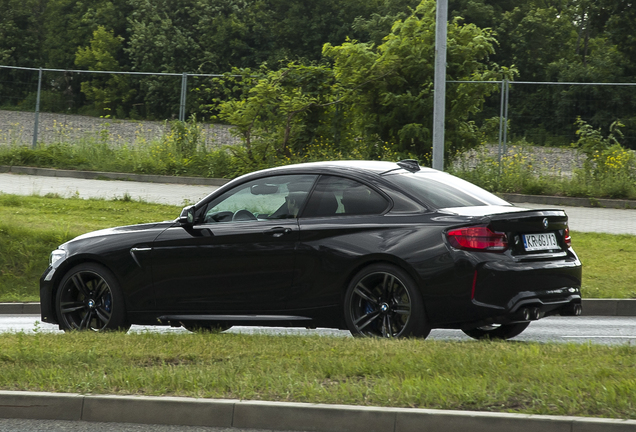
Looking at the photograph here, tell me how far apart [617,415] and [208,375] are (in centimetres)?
243

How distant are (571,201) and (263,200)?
14302 mm

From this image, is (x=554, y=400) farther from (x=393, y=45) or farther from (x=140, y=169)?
(x=140, y=169)

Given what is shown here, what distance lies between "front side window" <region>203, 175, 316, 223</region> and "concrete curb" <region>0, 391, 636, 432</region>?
2.76 meters

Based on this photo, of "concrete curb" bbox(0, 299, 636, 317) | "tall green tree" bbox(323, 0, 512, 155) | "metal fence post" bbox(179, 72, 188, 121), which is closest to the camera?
"concrete curb" bbox(0, 299, 636, 317)

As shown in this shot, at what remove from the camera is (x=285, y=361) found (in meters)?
6.13

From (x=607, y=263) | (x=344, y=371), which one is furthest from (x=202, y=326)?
(x=607, y=263)

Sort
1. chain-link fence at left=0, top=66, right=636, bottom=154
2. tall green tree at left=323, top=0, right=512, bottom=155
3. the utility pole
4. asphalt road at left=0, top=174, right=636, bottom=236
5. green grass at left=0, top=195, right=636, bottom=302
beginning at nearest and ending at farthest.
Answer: green grass at left=0, top=195, right=636, bottom=302 → the utility pole → asphalt road at left=0, top=174, right=636, bottom=236 → chain-link fence at left=0, top=66, right=636, bottom=154 → tall green tree at left=323, top=0, right=512, bottom=155

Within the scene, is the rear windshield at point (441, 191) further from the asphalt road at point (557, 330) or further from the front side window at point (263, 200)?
the asphalt road at point (557, 330)

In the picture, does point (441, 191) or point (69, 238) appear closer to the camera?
point (441, 191)

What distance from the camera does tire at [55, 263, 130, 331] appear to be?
26.6ft

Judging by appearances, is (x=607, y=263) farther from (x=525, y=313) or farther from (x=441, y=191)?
(x=525, y=313)

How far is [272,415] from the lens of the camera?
198 inches

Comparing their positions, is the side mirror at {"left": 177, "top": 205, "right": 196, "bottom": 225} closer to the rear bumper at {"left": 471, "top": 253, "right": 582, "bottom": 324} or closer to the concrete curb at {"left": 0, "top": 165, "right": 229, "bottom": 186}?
the rear bumper at {"left": 471, "top": 253, "right": 582, "bottom": 324}

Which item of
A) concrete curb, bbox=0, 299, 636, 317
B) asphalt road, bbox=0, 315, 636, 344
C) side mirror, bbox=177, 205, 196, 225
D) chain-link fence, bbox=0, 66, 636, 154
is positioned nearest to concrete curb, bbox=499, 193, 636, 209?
chain-link fence, bbox=0, 66, 636, 154
